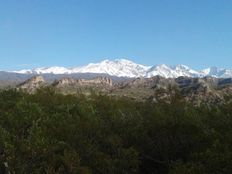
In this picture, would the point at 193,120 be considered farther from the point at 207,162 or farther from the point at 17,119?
the point at 17,119

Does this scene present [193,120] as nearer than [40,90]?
Yes

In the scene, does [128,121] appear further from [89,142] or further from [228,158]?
[228,158]

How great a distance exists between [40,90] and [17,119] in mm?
26162

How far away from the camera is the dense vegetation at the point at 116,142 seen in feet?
82.6

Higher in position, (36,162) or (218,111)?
(218,111)

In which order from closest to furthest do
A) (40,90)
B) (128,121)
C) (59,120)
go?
(59,120) < (128,121) < (40,90)

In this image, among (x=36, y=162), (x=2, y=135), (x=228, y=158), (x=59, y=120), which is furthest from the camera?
(x=59, y=120)

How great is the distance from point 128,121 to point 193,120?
225 inches

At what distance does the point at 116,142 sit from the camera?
3123cm

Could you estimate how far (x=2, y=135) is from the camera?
28.0 meters

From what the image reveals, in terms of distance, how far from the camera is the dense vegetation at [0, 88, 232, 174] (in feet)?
82.6

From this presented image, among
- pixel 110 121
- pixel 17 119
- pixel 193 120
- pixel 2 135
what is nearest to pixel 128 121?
pixel 110 121

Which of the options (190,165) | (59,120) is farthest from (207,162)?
(59,120)

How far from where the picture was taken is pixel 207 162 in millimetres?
24266
